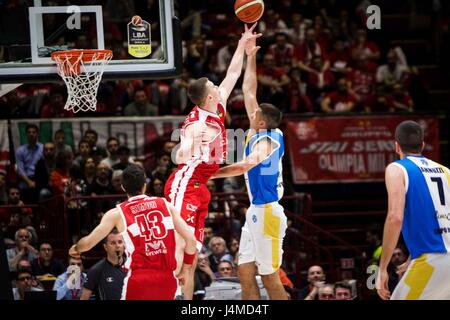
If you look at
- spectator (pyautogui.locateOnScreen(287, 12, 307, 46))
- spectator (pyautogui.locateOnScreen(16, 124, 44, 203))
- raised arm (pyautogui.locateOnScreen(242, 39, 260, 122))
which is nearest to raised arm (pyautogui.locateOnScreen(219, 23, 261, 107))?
raised arm (pyautogui.locateOnScreen(242, 39, 260, 122))

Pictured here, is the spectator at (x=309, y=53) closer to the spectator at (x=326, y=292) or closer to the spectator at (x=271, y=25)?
the spectator at (x=271, y=25)

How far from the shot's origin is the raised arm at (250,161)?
31.8 feet

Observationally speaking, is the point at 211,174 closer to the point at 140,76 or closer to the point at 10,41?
the point at 140,76

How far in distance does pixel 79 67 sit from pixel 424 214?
3.79 m

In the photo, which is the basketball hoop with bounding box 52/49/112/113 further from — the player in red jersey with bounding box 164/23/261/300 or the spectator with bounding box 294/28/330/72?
the spectator with bounding box 294/28/330/72

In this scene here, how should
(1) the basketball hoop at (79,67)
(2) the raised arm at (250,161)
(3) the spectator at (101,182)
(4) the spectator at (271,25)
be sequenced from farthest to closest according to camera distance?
(4) the spectator at (271,25) → (3) the spectator at (101,182) → (1) the basketball hoop at (79,67) → (2) the raised arm at (250,161)

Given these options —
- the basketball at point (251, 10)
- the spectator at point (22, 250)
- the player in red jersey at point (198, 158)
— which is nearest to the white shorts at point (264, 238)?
the player in red jersey at point (198, 158)

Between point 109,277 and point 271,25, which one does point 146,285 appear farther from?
point 271,25

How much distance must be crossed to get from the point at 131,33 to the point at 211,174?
67.3 inches

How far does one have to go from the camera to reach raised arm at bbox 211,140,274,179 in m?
9.70

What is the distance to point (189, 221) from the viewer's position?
9539 millimetres

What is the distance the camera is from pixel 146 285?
8.33m

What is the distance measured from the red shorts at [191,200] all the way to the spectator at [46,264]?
3.56 meters

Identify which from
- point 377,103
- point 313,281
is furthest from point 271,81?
point 313,281
